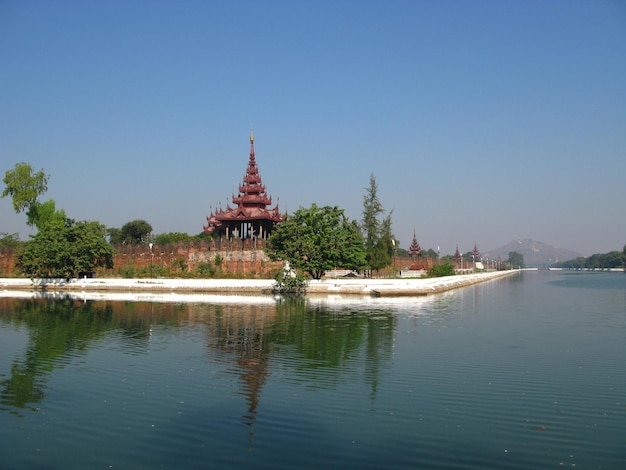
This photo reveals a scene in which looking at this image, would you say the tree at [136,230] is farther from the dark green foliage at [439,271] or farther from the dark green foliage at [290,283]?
the dark green foliage at [290,283]

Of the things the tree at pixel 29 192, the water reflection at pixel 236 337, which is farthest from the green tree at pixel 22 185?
the water reflection at pixel 236 337

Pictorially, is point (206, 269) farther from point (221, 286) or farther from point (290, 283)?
point (290, 283)

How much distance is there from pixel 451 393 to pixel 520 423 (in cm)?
221

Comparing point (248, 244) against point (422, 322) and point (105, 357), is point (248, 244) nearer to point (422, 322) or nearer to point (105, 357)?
point (422, 322)

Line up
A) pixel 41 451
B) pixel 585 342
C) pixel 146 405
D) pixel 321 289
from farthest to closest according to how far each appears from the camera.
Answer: pixel 321 289
pixel 585 342
pixel 146 405
pixel 41 451

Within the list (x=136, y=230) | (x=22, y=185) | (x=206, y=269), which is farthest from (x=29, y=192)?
(x=136, y=230)

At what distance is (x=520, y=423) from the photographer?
10773 mm

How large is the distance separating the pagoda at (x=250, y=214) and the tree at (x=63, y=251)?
15.7 meters

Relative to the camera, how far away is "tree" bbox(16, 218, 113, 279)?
159 feet

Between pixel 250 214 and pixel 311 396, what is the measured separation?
170 ft

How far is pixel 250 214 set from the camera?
63.8 m

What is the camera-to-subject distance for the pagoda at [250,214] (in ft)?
209

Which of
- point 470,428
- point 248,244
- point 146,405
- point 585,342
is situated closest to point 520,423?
point 470,428

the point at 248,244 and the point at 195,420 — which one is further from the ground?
the point at 248,244
